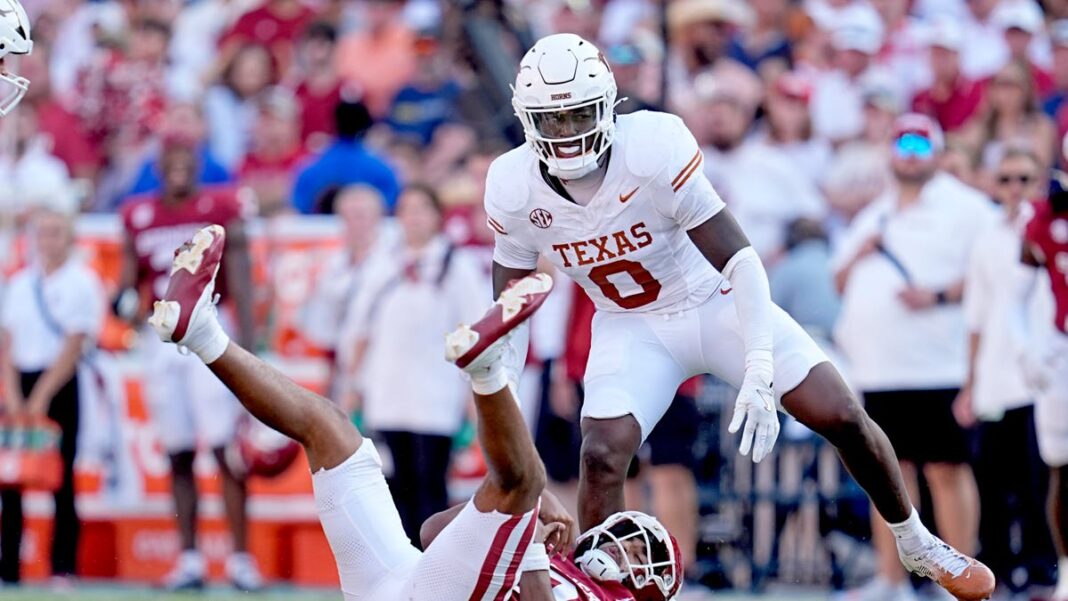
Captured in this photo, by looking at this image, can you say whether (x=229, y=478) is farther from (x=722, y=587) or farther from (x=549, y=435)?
(x=722, y=587)

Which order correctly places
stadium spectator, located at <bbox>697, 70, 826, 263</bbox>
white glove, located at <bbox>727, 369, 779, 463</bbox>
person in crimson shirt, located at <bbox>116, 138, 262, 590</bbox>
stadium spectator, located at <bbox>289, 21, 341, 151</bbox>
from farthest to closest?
1. stadium spectator, located at <bbox>289, 21, 341, 151</bbox>
2. stadium spectator, located at <bbox>697, 70, 826, 263</bbox>
3. person in crimson shirt, located at <bbox>116, 138, 262, 590</bbox>
4. white glove, located at <bbox>727, 369, 779, 463</bbox>

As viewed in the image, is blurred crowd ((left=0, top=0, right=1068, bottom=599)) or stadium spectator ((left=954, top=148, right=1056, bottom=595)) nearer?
stadium spectator ((left=954, top=148, right=1056, bottom=595))

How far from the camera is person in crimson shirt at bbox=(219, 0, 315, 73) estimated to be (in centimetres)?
1328

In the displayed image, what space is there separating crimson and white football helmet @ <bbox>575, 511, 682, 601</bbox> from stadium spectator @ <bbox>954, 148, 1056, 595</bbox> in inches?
137

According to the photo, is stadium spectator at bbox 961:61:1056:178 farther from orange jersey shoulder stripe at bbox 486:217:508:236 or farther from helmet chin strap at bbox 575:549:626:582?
helmet chin strap at bbox 575:549:626:582

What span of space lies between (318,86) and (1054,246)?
558 cm

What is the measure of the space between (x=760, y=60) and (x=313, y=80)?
112 inches

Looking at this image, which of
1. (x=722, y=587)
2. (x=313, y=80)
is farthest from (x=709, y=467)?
(x=313, y=80)

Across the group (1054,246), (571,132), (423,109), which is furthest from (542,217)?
(423,109)

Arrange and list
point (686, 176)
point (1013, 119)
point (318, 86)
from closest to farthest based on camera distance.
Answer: point (686, 176) < point (1013, 119) < point (318, 86)

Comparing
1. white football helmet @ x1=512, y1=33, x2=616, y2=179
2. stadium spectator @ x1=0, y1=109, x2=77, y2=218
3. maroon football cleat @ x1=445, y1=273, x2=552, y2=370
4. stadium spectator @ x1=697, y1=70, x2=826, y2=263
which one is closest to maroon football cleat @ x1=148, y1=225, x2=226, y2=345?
maroon football cleat @ x1=445, y1=273, x2=552, y2=370

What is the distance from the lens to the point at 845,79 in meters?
11.5

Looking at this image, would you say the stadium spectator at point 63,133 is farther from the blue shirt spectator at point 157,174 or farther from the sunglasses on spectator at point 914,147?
the sunglasses on spectator at point 914,147

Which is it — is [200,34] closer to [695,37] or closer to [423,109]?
[423,109]
